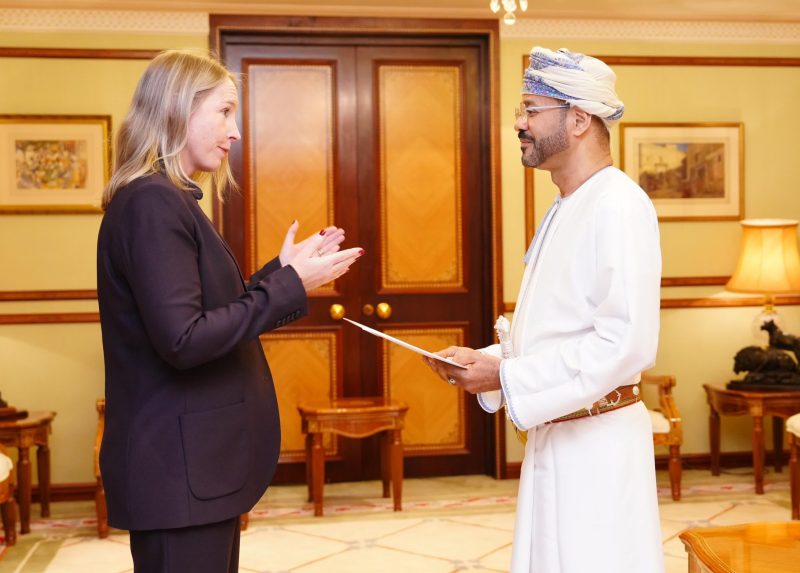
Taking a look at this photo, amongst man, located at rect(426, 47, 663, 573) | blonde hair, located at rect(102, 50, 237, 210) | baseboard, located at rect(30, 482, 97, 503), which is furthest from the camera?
baseboard, located at rect(30, 482, 97, 503)

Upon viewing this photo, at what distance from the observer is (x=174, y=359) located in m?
1.73

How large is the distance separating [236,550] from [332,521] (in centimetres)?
307

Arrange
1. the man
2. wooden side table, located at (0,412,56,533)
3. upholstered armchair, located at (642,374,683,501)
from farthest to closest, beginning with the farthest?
upholstered armchair, located at (642,374,683,501) < wooden side table, located at (0,412,56,533) < the man

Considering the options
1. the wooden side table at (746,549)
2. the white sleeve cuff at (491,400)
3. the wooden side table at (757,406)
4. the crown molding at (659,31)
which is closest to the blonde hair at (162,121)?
the white sleeve cuff at (491,400)

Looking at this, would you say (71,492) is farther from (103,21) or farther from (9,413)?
(103,21)

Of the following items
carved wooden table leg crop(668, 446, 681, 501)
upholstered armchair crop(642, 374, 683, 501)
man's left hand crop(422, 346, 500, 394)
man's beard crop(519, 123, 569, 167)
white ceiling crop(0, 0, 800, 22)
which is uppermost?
white ceiling crop(0, 0, 800, 22)

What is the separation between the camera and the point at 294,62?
5.80 metres

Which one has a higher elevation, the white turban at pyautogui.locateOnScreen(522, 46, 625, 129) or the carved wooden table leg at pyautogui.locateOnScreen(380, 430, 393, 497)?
the white turban at pyautogui.locateOnScreen(522, 46, 625, 129)

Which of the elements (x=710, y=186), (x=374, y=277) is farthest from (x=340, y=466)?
(x=710, y=186)

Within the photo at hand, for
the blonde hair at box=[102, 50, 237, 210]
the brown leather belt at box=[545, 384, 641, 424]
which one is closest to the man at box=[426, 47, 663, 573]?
the brown leather belt at box=[545, 384, 641, 424]

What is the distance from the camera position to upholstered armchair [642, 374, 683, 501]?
17.3ft

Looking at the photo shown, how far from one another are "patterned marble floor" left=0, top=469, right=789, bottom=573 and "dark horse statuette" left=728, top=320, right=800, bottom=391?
0.61 metres

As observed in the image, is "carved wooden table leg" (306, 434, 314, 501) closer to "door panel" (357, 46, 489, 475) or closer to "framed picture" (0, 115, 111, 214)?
"door panel" (357, 46, 489, 475)

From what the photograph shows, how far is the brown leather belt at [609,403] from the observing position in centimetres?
211
